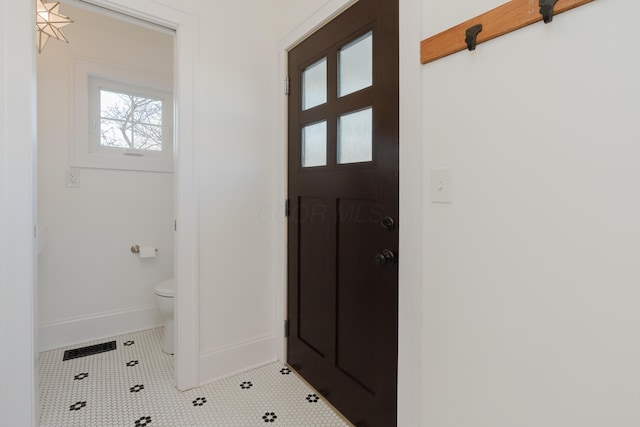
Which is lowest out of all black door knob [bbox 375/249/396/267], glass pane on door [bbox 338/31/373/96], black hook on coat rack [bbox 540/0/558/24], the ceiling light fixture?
black door knob [bbox 375/249/396/267]

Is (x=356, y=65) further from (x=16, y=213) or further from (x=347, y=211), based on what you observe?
(x=16, y=213)

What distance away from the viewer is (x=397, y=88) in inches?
48.3

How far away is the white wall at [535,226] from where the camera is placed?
732 millimetres

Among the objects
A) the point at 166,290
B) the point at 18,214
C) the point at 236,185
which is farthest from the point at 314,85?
the point at 166,290

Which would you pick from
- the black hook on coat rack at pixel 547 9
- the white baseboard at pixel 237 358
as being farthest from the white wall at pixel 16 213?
the black hook on coat rack at pixel 547 9

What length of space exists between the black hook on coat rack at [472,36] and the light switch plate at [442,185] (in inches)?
15.4

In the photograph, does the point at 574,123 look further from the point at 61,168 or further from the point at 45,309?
the point at 45,309

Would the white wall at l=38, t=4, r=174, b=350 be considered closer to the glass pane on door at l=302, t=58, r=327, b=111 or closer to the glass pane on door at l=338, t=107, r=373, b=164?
the glass pane on door at l=302, t=58, r=327, b=111

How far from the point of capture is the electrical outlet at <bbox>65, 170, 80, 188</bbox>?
2227 mm

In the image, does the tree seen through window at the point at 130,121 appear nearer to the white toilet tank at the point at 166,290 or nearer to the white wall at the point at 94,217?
the white wall at the point at 94,217

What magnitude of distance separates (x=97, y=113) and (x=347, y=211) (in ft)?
7.18

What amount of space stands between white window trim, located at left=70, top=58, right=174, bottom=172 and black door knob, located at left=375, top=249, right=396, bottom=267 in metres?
2.12

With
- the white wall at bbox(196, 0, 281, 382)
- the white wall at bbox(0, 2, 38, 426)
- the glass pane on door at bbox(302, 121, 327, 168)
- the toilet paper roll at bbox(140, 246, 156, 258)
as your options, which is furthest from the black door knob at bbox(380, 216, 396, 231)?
the toilet paper roll at bbox(140, 246, 156, 258)

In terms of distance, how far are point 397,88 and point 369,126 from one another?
8.5 inches
